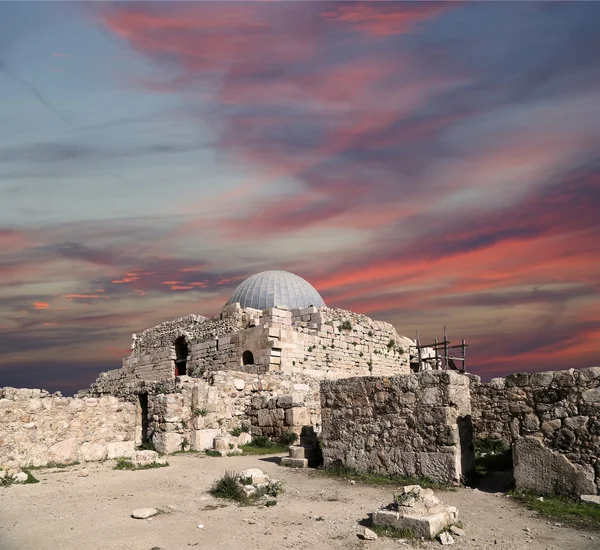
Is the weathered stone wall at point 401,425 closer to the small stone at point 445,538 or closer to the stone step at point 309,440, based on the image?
the stone step at point 309,440

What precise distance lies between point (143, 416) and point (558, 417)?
34.9 ft

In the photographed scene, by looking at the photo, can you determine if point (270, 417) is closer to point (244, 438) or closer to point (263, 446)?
point (263, 446)

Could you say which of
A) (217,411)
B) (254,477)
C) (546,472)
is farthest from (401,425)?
(217,411)

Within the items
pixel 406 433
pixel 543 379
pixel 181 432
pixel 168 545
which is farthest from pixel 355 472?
pixel 181 432

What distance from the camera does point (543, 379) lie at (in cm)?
826

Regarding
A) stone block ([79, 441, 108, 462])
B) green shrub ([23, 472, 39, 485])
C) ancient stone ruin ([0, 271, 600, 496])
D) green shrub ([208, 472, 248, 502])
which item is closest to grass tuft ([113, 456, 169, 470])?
ancient stone ruin ([0, 271, 600, 496])

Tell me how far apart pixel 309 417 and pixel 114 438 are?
16.2 ft

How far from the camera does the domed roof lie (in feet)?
92.9

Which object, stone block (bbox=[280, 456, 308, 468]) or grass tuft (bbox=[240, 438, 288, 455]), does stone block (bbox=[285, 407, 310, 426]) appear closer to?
grass tuft (bbox=[240, 438, 288, 455])

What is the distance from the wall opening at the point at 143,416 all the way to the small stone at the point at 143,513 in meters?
6.86

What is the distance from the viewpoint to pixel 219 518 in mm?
7258

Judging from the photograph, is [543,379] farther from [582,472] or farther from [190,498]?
[190,498]

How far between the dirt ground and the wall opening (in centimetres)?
405

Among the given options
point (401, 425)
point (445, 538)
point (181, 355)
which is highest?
point (181, 355)
